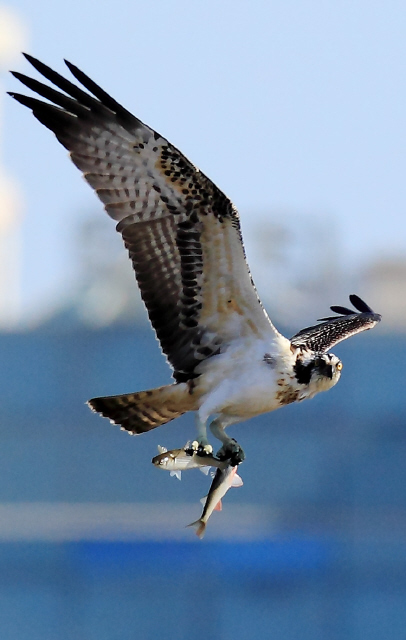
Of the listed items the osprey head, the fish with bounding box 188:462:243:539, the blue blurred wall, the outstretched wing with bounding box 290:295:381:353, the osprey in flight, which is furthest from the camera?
Result: the blue blurred wall

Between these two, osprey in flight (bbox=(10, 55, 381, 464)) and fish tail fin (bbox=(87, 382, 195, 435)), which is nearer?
osprey in flight (bbox=(10, 55, 381, 464))

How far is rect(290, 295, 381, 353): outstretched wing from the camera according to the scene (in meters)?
8.33

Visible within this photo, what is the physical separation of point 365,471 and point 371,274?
10.1 meters

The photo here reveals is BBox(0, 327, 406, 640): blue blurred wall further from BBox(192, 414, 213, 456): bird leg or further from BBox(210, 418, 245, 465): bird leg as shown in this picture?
BBox(192, 414, 213, 456): bird leg

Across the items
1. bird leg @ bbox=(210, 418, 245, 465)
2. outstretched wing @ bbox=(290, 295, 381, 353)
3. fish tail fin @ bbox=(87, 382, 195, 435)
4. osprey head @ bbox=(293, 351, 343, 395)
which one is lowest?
bird leg @ bbox=(210, 418, 245, 465)

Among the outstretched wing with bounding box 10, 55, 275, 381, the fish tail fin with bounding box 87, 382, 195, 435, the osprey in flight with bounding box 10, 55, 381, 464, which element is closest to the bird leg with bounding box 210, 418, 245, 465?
the osprey in flight with bounding box 10, 55, 381, 464

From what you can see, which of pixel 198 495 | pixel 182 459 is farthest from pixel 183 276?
pixel 198 495

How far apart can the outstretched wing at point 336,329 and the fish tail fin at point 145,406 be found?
25.7 inches

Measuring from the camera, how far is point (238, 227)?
7.42 m

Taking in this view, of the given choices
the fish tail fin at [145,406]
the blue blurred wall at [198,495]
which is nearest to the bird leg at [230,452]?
the fish tail fin at [145,406]

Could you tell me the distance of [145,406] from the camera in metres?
7.87

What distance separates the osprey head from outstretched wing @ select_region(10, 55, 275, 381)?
238 millimetres

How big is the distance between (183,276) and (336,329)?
1.43 metres

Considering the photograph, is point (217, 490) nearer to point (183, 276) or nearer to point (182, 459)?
point (182, 459)
